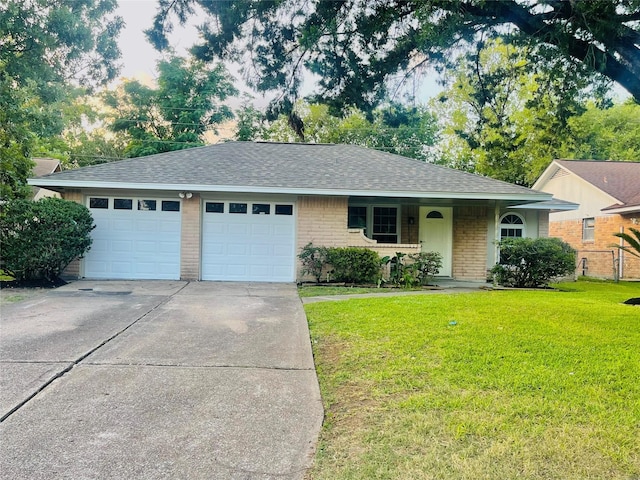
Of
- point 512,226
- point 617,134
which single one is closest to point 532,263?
point 512,226

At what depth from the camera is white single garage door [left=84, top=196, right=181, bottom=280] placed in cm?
1164

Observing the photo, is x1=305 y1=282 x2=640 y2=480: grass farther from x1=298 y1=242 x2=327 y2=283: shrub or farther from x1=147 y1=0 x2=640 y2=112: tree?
x1=298 y1=242 x2=327 y2=283: shrub

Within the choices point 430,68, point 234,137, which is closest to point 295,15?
point 430,68

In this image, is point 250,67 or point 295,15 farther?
point 250,67

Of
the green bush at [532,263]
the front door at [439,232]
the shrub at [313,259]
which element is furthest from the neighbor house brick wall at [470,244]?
the shrub at [313,259]

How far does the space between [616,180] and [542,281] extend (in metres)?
12.3

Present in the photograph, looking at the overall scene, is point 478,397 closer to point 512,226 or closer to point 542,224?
point 512,226

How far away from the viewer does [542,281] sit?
11695 millimetres

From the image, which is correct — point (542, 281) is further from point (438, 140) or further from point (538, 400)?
point (438, 140)

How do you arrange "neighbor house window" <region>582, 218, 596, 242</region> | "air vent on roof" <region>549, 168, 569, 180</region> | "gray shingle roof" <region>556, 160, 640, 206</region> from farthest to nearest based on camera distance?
"air vent on roof" <region>549, 168, 569, 180</region>, "neighbor house window" <region>582, 218, 596, 242</region>, "gray shingle roof" <region>556, 160, 640, 206</region>

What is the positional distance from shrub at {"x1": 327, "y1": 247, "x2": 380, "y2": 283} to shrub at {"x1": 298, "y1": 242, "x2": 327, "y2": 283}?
204 millimetres

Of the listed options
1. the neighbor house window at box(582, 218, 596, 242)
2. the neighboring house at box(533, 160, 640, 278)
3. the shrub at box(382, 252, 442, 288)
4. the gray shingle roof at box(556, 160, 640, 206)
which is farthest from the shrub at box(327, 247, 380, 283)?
the neighbor house window at box(582, 218, 596, 242)

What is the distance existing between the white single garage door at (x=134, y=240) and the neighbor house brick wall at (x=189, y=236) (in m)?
0.18

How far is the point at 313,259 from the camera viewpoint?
11.4 metres
